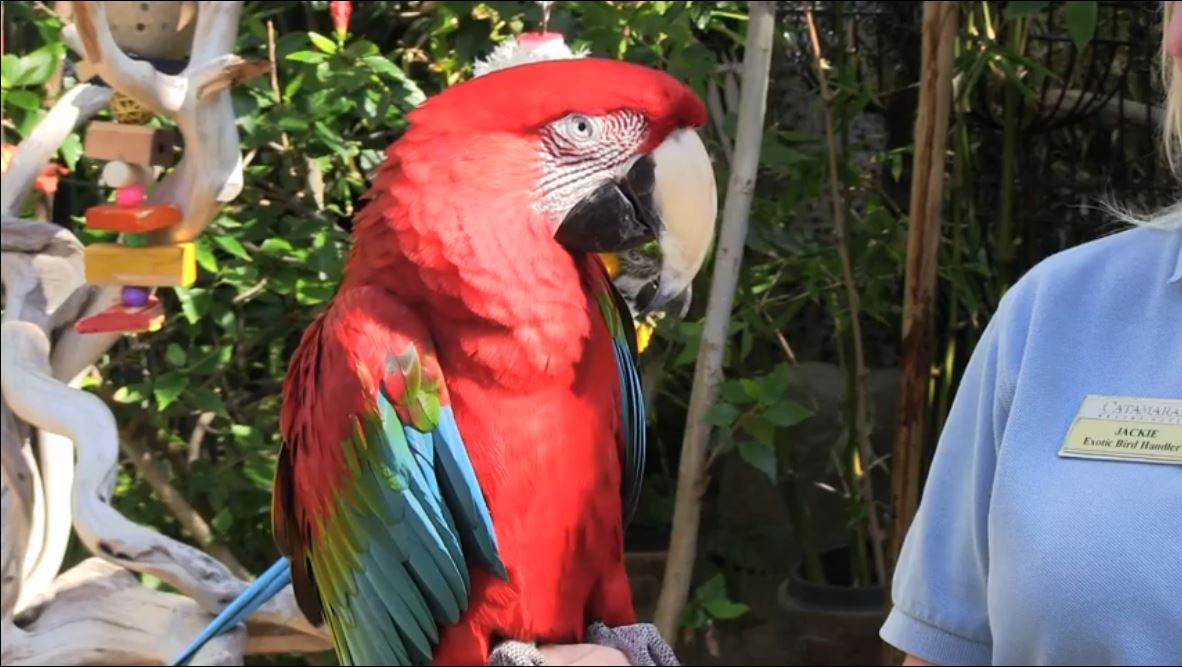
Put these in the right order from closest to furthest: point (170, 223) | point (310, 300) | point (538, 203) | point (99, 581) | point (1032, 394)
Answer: point (538, 203) → point (1032, 394) → point (170, 223) → point (99, 581) → point (310, 300)

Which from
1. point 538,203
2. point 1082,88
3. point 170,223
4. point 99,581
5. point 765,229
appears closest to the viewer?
point 538,203

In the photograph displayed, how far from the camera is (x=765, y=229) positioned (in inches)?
64.0

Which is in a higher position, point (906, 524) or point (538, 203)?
point (538, 203)

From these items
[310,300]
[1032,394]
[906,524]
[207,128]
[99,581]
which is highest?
[207,128]

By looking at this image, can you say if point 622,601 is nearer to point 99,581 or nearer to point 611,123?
point 611,123

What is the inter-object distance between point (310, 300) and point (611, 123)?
1.00m

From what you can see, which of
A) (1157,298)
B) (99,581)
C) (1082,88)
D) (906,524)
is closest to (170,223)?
(99,581)

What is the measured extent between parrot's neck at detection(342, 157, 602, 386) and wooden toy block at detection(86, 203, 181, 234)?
0.58 metres

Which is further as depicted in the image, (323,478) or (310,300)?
(310,300)

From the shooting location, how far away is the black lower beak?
21.6 inches

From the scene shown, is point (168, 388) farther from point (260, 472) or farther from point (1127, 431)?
point (1127, 431)

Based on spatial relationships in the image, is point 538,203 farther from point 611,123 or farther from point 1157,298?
point 1157,298

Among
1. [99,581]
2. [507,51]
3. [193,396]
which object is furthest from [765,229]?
[507,51]

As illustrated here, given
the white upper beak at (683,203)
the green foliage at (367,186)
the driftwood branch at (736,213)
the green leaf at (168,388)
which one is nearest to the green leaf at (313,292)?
the green foliage at (367,186)
